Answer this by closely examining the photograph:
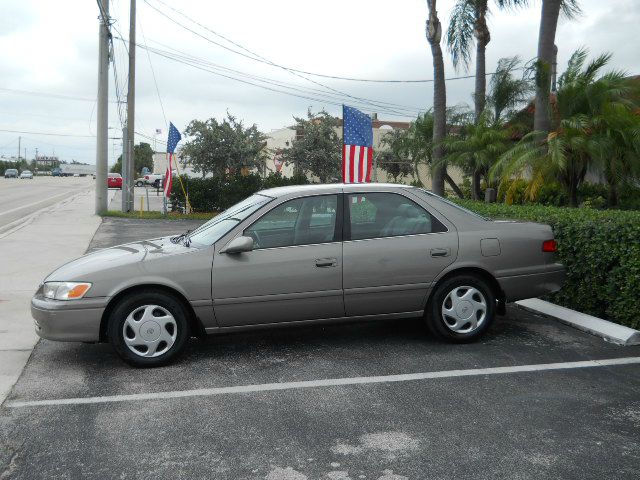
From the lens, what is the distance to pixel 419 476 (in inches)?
142

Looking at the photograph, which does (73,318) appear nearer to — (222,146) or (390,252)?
(390,252)

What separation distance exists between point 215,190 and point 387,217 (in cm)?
2183

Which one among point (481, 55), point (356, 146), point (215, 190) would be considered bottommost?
point (215, 190)

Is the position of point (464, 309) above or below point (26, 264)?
above

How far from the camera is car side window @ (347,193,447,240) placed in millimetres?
6051

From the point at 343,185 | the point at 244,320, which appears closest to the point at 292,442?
the point at 244,320

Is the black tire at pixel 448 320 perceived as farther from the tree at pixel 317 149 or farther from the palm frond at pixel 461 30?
the tree at pixel 317 149

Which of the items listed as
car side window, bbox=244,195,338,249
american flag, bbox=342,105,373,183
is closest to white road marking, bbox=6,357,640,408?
car side window, bbox=244,195,338,249

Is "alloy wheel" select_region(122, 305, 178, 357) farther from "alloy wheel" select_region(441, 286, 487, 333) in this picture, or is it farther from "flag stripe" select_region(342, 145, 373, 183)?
"flag stripe" select_region(342, 145, 373, 183)

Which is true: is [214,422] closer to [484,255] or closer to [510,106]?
[484,255]

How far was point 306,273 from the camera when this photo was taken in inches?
227

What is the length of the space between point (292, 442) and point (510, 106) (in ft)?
48.6

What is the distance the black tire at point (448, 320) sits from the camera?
6094 mm

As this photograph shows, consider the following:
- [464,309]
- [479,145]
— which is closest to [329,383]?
[464,309]
